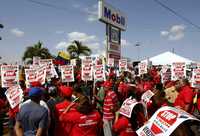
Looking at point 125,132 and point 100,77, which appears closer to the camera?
point 125,132

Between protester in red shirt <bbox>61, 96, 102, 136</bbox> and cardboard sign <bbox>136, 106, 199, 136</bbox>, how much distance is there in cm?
239

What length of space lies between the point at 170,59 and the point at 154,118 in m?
27.6

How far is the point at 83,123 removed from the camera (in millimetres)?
5316

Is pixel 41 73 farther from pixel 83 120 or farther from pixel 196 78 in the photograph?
pixel 83 120

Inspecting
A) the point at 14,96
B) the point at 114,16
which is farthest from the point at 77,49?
the point at 14,96

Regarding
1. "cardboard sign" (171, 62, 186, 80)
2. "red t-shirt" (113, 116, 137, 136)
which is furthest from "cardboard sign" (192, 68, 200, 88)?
"red t-shirt" (113, 116, 137, 136)

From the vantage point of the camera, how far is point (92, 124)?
17.6 ft

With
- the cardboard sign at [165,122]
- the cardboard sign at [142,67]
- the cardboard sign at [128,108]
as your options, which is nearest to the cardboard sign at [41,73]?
the cardboard sign at [128,108]

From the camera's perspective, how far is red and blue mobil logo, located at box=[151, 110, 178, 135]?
2.78 meters

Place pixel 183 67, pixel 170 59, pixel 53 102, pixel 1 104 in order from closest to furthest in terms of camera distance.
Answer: pixel 53 102 → pixel 1 104 → pixel 183 67 → pixel 170 59

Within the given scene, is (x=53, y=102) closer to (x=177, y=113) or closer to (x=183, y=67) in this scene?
(x=177, y=113)

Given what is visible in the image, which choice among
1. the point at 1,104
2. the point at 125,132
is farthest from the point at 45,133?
the point at 1,104

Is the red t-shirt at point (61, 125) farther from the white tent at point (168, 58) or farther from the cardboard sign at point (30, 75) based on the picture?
the white tent at point (168, 58)

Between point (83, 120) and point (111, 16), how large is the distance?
1755cm
